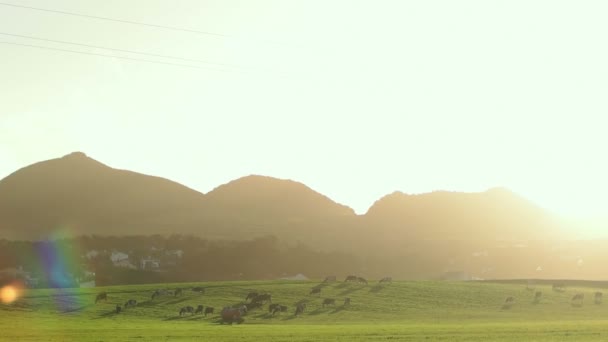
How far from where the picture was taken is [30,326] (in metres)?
60.3

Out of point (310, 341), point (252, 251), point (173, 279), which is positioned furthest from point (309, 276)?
point (310, 341)

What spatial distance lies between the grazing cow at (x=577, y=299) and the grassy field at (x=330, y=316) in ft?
2.93

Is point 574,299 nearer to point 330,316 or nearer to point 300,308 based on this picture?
point 330,316

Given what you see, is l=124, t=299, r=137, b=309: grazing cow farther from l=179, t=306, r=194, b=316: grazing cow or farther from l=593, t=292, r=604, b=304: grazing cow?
l=593, t=292, r=604, b=304: grazing cow

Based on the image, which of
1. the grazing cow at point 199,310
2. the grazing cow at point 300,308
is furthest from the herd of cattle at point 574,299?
the grazing cow at point 199,310

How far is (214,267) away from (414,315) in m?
87.3

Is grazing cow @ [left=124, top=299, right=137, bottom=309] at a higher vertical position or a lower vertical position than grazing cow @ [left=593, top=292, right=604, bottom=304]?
higher

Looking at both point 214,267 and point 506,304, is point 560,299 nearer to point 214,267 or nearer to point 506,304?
point 506,304

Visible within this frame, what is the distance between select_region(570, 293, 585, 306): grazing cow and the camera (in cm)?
8719

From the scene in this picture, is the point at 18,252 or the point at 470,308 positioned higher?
the point at 18,252

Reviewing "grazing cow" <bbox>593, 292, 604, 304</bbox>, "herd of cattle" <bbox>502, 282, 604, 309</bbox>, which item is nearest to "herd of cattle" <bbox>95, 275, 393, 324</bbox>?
"herd of cattle" <bbox>502, 282, 604, 309</bbox>

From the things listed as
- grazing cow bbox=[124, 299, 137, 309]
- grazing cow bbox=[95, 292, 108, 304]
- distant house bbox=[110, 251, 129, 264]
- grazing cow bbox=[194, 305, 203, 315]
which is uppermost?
distant house bbox=[110, 251, 129, 264]

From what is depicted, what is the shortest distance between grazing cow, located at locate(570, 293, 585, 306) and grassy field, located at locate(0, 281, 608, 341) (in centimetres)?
89

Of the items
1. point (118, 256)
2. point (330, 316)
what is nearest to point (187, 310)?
point (330, 316)
